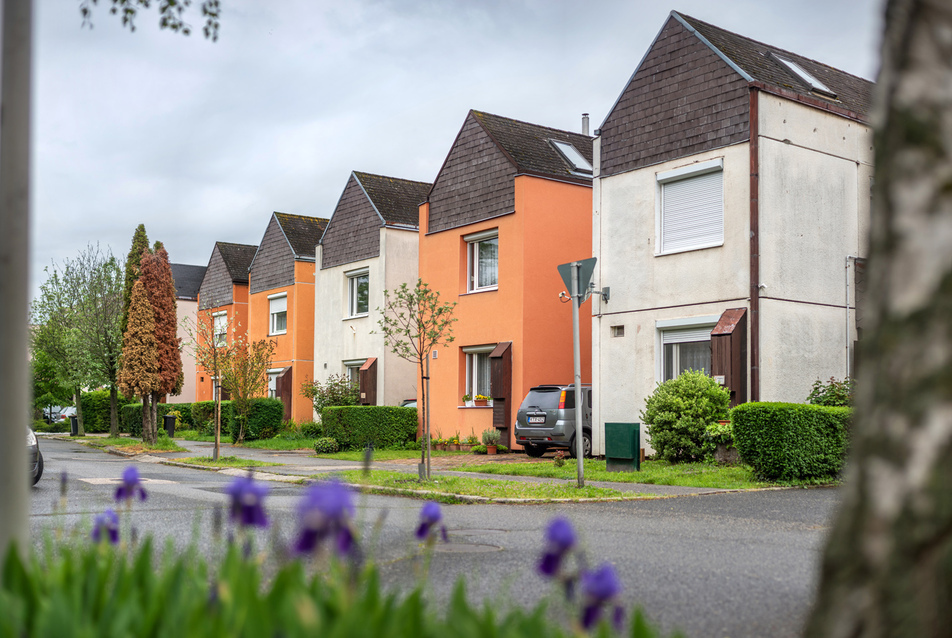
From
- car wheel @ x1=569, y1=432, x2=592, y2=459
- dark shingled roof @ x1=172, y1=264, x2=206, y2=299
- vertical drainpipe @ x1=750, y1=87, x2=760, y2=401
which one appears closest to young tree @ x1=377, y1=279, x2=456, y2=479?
car wheel @ x1=569, y1=432, x2=592, y2=459

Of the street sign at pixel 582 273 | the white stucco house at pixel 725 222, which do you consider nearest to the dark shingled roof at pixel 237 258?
the white stucco house at pixel 725 222

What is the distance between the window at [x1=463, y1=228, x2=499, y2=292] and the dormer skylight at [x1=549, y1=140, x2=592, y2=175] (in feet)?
9.32

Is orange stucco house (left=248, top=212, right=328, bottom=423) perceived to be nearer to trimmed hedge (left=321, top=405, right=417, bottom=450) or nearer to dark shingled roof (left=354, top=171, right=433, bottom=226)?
dark shingled roof (left=354, top=171, right=433, bottom=226)

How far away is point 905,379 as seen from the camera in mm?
2178

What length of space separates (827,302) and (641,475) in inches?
250

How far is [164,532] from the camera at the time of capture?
845cm

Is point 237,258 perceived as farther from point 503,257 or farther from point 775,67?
point 775,67

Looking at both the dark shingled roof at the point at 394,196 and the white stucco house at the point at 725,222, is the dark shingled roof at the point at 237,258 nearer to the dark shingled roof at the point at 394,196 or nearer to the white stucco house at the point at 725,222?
the dark shingled roof at the point at 394,196

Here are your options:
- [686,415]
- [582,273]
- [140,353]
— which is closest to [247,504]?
[582,273]

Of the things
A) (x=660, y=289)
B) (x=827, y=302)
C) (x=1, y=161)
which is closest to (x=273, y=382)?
(x=660, y=289)

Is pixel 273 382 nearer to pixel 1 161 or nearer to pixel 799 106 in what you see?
pixel 799 106

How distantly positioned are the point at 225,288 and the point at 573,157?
23400 millimetres

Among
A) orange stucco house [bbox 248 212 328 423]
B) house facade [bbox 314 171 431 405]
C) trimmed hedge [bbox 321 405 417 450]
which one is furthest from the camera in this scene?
orange stucco house [bbox 248 212 328 423]

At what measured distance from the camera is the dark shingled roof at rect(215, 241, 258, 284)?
43.0 m
